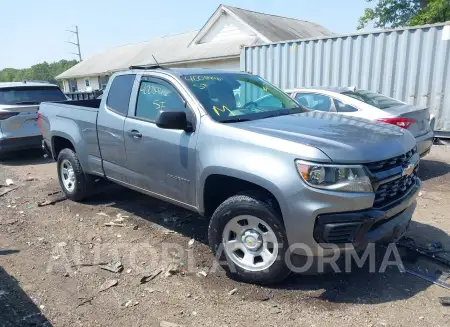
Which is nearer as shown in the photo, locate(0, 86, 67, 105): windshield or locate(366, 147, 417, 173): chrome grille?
locate(366, 147, 417, 173): chrome grille

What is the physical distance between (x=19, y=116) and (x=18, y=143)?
591 millimetres

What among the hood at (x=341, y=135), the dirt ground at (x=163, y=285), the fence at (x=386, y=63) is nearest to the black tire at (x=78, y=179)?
the dirt ground at (x=163, y=285)

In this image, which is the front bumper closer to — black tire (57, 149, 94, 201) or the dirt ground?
the dirt ground

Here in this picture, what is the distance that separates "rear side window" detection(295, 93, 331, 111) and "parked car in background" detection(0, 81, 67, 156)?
19.0 feet

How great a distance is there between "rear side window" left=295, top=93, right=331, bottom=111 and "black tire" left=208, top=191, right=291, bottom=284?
3.94 meters

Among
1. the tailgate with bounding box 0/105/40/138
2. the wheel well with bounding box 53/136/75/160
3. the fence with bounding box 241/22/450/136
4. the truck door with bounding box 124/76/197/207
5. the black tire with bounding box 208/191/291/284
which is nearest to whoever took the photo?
the black tire with bounding box 208/191/291/284

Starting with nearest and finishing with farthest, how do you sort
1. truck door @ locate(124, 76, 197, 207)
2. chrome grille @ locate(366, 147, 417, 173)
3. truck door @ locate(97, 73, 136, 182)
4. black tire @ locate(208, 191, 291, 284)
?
1. chrome grille @ locate(366, 147, 417, 173)
2. black tire @ locate(208, 191, 291, 284)
3. truck door @ locate(124, 76, 197, 207)
4. truck door @ locate(97, 73, 136, 182)

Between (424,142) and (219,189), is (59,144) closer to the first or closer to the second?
(219,189)

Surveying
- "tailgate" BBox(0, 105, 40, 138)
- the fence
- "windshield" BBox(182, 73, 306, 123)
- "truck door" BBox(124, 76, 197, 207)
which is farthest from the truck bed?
the fence

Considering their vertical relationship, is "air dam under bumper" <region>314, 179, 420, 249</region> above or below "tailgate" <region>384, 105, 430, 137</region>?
below

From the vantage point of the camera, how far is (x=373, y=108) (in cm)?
629

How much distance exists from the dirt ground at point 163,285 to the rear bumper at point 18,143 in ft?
11.9

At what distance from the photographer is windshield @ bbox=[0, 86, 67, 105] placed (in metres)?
8.38

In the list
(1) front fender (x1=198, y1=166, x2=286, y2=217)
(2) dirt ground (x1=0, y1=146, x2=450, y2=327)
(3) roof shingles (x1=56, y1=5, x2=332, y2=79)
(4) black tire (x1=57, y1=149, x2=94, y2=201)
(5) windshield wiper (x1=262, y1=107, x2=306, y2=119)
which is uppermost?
(3) roof shingles (x1=56, y1=5, x2=332, y2=79)
